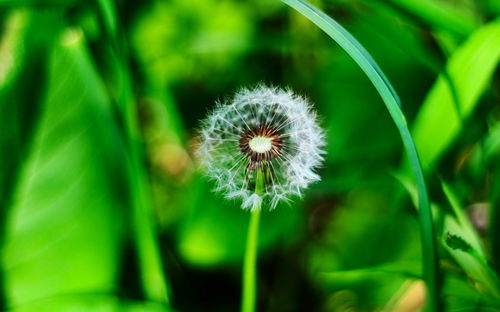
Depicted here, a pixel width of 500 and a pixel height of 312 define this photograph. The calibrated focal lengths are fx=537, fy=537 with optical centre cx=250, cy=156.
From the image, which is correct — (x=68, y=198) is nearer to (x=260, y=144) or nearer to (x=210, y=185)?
(x=210, y=185)

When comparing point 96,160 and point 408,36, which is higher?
point 408,36

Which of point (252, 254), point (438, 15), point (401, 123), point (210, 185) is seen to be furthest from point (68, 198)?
point (438, 15)

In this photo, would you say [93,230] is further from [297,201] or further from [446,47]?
[446,47]

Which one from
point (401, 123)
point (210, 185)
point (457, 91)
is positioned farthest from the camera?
point (210, 185)

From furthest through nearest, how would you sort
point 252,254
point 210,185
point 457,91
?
point 210,185
point 457,91
point 252,254

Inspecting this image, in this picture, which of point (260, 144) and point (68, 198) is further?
point (68, 198)

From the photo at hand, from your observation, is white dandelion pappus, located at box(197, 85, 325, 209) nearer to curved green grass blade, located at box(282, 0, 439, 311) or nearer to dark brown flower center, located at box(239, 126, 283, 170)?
dark brown flower center, located at box(239, 126, 283, 170)

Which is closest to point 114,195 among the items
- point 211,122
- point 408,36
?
point 211,122
